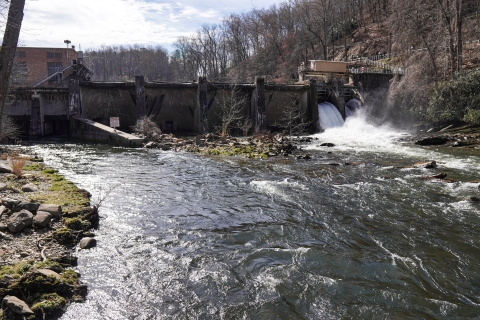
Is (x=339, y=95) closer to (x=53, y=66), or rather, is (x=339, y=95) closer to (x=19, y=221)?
(x=19, y=221)

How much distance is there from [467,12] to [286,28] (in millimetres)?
32064

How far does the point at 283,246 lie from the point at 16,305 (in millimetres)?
4473

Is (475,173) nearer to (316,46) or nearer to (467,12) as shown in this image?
(467,12)

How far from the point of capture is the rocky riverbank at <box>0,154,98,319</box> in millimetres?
5059

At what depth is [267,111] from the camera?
32.1 metres

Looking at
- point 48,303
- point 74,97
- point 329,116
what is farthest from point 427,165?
point 74,97

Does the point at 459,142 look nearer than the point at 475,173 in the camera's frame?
No

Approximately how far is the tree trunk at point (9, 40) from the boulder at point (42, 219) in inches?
80.9

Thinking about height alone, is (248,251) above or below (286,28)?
below

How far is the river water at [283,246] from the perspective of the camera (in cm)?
539

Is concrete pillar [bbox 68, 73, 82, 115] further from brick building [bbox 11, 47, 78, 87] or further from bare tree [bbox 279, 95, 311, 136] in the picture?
brick building [bbox 11, 47, 78, 87]

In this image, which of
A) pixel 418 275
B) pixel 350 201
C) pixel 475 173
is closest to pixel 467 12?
pixel 475 173

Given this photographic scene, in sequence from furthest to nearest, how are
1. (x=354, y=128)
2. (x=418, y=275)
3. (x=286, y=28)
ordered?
(x=286, y=28) → (x=354, y=128) → (x=418, y=275)

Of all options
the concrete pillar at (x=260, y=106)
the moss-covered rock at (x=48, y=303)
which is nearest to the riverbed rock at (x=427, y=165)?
the moss-covered rock at (x=48, y=303)
